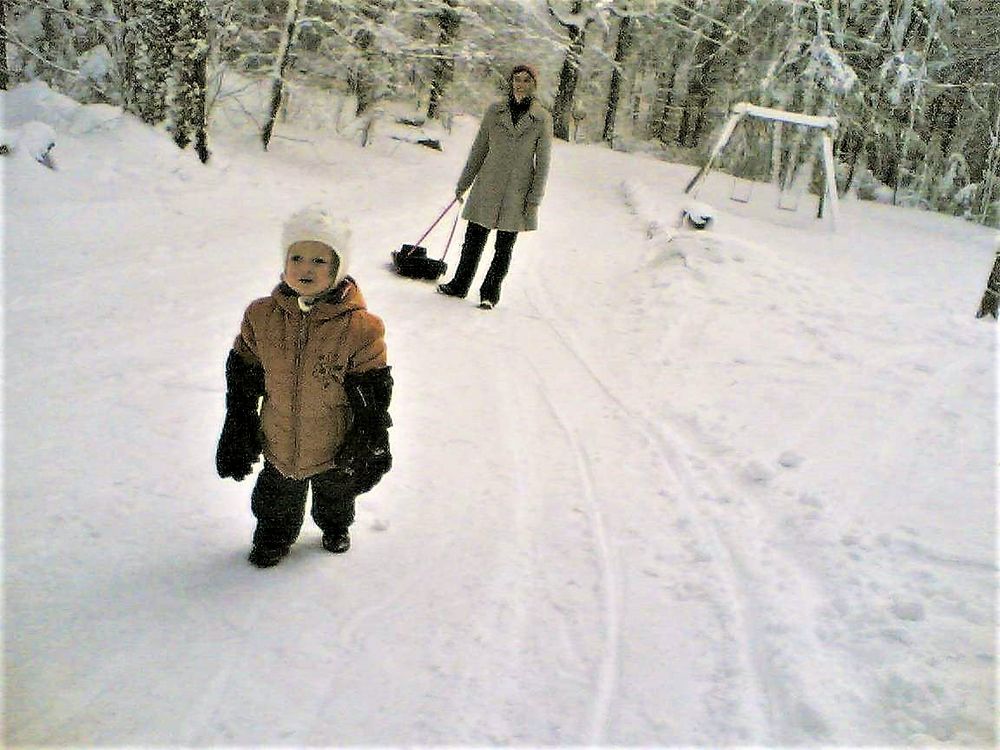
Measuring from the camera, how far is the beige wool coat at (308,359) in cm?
257

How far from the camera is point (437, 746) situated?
2.19m

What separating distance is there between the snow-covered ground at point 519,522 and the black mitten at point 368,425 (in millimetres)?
517

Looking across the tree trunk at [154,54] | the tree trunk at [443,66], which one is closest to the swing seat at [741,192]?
the tree trunk at [443,66]

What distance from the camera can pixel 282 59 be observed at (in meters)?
12.5

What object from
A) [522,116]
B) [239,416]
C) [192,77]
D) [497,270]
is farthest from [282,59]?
[239,416]

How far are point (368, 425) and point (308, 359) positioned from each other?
31 cm

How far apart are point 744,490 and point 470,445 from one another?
147cm

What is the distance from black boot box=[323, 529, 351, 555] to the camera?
10.0ft

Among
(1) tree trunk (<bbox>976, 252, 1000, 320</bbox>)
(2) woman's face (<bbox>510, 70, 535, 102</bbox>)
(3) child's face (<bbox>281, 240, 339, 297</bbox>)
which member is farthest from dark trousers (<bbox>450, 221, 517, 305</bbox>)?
(1) tree trunk (<bbox>976, 252, 1000, 320</bbox>)

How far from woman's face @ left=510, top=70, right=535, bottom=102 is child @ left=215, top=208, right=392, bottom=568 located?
12.8 ft

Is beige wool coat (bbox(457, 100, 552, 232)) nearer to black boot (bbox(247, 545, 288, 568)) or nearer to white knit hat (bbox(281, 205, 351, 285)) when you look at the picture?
white knit hat (bbox(281, 205, 351, 285))

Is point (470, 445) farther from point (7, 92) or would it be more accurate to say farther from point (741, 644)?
point (7, 92)

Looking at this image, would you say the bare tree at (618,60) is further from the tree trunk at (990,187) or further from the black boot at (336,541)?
the black boot at (336,541)

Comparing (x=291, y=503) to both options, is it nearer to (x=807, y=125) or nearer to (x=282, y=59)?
(x=282, y=59)
